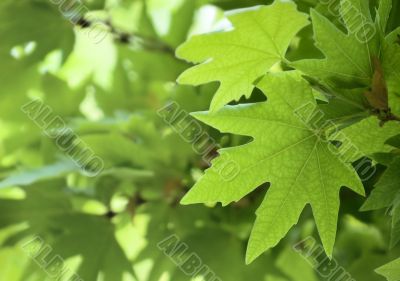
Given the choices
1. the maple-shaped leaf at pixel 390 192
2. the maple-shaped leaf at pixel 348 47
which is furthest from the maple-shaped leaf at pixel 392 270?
the maple-shaped leaf at pixel 348 47

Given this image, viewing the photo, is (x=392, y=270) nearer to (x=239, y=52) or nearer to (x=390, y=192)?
(x=390, y=192)

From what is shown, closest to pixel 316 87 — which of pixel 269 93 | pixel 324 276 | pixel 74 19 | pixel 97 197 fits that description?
pixel 269 93

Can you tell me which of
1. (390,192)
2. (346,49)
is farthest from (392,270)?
(346,49)

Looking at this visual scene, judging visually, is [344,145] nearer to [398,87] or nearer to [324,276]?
[398,87]

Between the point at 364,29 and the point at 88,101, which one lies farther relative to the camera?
the point at 88,101

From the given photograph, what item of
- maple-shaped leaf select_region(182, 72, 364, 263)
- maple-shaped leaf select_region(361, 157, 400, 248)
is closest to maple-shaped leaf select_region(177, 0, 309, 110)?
maple-shaped leaf select_region(182, 72, 364, 263)
